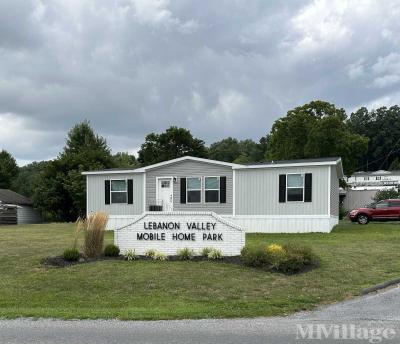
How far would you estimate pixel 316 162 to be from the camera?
22.9 metres

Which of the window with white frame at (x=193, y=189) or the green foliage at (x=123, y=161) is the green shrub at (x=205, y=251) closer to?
the window with white frame at (x=193, y=189)

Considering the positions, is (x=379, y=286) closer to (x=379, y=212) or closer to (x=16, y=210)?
(x=379, y=212)

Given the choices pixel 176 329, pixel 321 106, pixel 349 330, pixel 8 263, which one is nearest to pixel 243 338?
pixel 176 329

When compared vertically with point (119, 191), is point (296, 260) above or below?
below

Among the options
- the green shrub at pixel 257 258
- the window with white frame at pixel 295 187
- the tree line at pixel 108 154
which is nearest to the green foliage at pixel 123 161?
the tree line at pixel 108 154

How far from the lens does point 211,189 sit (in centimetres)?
2484

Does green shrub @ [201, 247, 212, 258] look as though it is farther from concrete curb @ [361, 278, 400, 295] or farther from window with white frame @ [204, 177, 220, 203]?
window with white frame @ [204, 177, 220, 203]

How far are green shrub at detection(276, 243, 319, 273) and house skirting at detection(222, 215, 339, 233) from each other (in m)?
11.1

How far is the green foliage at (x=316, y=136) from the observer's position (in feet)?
150

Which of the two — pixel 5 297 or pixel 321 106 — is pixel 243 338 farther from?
pixel 321 106

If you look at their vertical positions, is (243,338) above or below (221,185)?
below

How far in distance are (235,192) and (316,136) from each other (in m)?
23.6

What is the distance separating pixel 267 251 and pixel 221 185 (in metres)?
12.9

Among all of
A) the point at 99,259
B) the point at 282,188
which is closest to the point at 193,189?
the point at 282,188
